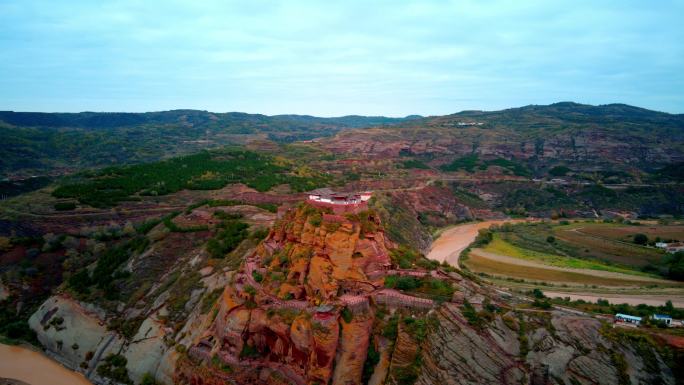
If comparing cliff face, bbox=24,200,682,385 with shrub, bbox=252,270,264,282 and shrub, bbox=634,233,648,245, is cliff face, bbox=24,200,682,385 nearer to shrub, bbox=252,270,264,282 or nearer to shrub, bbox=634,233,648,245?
shrub, bbox=252,270,264,282

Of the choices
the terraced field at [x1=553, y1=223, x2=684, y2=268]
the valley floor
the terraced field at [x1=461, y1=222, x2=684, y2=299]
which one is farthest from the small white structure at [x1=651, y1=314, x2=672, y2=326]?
the terraced field at [x1=553, y1=223, x2=684, y2=268]

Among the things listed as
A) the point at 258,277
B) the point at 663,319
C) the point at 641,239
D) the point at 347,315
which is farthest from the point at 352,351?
the point at 641,239

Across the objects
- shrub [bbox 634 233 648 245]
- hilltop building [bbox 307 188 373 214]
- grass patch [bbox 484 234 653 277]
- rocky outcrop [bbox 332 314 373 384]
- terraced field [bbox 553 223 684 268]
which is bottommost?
grass patch [bbox 484 234 653 277]

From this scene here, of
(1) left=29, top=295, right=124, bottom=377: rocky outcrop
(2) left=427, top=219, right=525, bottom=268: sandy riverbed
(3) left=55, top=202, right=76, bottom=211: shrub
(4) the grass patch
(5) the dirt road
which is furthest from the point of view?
(3) left=55, top=202, right=76, bottom=211: shrub

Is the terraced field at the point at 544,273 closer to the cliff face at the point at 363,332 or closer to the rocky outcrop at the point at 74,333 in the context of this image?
the cliff face at the point at 363,332

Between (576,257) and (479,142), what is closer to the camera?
(576,257)

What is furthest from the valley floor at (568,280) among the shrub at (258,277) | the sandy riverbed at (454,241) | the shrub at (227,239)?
the shrub at (227,239)

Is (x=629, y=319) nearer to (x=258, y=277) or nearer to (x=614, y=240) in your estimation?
(x=258, y=277)
